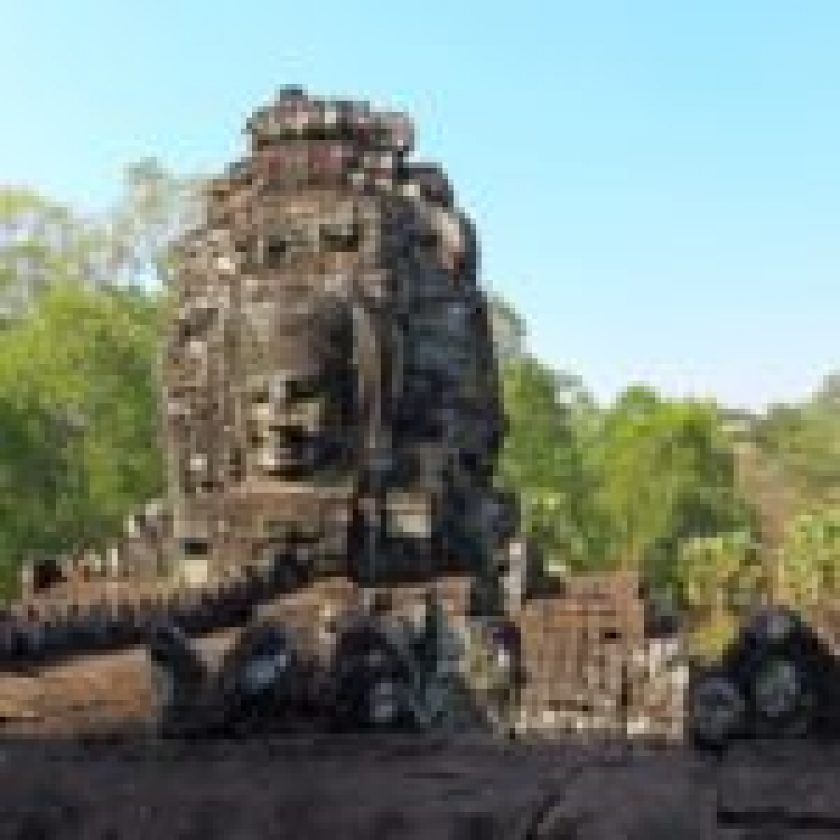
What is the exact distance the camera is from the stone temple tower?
1900 cm

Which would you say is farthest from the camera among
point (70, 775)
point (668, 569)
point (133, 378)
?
point (668, 569)

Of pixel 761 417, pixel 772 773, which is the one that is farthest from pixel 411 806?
pixel 761 417

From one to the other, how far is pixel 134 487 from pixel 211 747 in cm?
3562

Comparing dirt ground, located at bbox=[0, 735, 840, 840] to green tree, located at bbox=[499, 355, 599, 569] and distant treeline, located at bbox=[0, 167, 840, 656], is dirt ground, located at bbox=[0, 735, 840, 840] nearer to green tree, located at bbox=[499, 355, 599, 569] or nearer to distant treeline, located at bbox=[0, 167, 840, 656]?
distant treeline, located at bbox=[0, 167, 840, 656]

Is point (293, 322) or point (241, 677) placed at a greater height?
point (293, 322)

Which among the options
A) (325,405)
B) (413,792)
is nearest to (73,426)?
(325,405)

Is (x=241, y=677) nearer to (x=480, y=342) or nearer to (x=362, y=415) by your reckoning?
(x=362, y=415)

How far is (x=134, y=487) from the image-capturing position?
40375mm

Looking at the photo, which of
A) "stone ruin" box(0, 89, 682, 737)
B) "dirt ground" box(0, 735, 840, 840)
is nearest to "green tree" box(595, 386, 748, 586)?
"stone ruin" box(0, 89, 682, 737)

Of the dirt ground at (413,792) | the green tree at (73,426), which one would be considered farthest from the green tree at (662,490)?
the dirt ground at (413,792)

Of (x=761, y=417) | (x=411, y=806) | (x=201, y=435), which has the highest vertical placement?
(x=761, y=417)

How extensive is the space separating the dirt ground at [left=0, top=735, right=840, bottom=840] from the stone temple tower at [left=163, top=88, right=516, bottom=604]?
13.3m

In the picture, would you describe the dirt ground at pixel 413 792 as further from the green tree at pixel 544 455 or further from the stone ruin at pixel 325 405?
the green tree at pixel 544 455

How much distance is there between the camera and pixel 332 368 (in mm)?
19703
